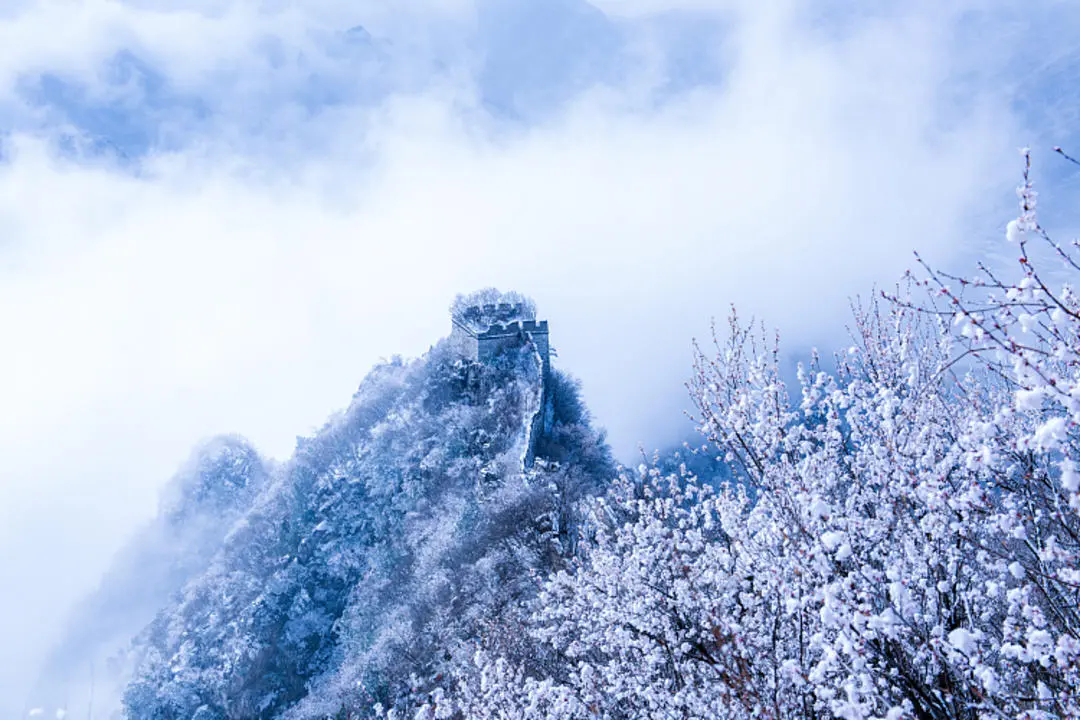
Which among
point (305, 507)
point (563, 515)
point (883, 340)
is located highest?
point (305, 507)

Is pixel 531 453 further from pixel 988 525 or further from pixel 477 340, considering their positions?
pixel 988 525

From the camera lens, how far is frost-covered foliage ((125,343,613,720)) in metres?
25.5

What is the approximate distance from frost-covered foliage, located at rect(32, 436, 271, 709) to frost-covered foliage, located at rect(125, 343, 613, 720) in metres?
19.4

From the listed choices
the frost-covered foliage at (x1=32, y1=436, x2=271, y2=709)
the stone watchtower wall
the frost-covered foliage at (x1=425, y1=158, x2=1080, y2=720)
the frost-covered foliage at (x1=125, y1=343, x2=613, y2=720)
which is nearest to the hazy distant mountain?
the frost-covered foliage at (x1=125, y1=343, x2=613, y2=720)

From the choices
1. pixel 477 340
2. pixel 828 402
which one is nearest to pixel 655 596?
pixel 828 402

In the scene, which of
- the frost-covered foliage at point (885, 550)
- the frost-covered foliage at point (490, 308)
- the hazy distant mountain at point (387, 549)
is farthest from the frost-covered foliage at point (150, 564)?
the frost-covered foliage at point (885, 550)

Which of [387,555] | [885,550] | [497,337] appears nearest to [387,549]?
[387,555]

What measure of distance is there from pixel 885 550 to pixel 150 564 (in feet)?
237

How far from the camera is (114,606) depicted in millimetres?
65250

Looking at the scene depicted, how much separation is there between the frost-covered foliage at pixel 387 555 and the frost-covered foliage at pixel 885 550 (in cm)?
1222

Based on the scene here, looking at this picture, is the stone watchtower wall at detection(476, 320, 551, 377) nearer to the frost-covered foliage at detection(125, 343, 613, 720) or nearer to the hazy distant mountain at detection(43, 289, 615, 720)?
the hazy distant mountain at detection(43, 289, 615, 720)

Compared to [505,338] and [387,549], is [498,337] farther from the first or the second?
[387,549]

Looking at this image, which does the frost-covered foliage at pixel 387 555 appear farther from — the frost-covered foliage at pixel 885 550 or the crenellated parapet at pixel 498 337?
the frost-covered foliage at pixel 885 550

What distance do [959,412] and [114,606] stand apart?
76.9m
